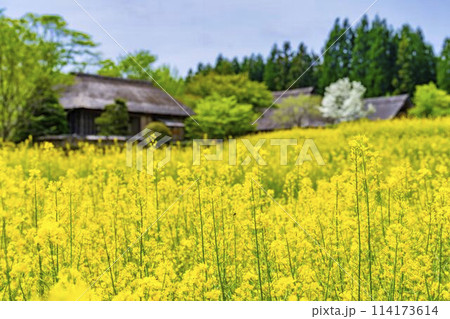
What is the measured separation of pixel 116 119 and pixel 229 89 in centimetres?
816

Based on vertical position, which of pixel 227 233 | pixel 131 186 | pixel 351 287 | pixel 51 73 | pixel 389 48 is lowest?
pixel 351 287

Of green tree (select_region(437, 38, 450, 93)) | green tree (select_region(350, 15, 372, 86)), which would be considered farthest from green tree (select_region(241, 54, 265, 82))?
green tree (select_region(437, 38, 450, 93))

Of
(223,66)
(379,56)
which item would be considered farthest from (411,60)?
(223,66)

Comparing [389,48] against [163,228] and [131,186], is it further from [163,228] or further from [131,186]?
[131,186]

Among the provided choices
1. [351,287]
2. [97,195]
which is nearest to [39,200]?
[97,195]

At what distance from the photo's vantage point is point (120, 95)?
43.1 ft

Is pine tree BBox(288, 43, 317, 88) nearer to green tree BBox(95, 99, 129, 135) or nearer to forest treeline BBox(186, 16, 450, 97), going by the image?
forest treeline BBox(186, 16, 450, 97)

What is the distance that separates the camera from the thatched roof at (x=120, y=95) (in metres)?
11.6

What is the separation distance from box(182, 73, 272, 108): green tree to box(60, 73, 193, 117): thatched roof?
18.2 ft

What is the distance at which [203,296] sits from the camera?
2945 mm

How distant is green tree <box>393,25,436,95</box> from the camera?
10.6m

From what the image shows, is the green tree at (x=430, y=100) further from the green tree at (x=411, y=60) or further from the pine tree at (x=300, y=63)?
the pine tree at (x=300, y=63)

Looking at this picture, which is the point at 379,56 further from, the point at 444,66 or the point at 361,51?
the point at 444,66

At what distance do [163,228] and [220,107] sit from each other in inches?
57.9
